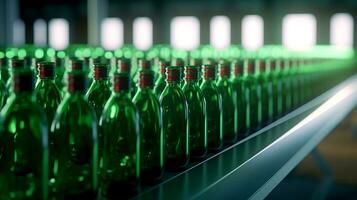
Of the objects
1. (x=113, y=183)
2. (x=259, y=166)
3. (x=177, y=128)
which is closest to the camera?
(x=113, y=183)

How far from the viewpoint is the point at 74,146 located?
3.94 feet

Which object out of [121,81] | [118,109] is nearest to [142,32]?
[118,109]

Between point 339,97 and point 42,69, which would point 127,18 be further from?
point 42,69

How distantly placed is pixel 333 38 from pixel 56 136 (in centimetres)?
1597

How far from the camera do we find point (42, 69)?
1.16 m

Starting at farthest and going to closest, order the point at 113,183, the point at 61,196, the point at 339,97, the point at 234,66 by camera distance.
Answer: the point at 339,97 < the point at 234,66 < the point at 113,183 < the point at 61,196

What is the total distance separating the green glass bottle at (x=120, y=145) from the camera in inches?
48.8

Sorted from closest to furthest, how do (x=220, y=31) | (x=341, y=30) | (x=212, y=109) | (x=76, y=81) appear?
(x=76, y=81) → (x=212, y=109) → (x=341, y=30) → (x=220, y=31)

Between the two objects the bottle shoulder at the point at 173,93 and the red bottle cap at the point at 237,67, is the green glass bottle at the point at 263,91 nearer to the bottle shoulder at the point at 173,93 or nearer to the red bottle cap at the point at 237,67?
the red bottle cap at the point at 237,67

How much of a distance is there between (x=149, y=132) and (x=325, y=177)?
3.58 m

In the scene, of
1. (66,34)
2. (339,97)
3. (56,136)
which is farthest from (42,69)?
(66,34)

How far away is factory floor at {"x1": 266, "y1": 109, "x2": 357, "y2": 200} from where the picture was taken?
4738 mm

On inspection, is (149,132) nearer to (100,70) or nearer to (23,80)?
(100,70)

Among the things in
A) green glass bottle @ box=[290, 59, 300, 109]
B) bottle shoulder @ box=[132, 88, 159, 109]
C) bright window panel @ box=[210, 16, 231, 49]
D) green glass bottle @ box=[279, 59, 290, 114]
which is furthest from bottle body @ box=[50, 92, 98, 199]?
bright window panel @ box=[210, 16, 231, 49]
